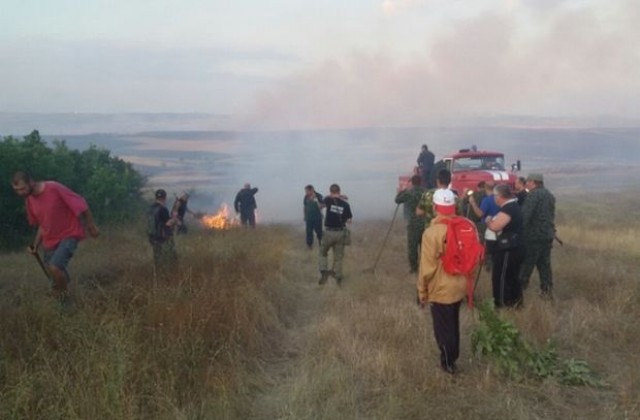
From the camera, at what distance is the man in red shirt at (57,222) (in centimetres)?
713

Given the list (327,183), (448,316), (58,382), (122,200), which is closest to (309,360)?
(448,316)

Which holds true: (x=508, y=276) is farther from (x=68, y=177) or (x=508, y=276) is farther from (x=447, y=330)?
(x=68, y=177)

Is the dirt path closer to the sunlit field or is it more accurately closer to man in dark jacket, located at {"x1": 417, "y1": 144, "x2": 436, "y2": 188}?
the sunlit field

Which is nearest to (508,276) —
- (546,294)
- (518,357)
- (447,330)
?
(546,294)

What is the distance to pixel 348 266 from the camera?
1238cm

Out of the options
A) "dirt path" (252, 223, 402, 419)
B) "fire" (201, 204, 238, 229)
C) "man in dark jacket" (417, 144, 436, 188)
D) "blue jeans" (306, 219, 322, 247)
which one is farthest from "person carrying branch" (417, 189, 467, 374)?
"man in dark jacket" (417, 144, 436, 188)

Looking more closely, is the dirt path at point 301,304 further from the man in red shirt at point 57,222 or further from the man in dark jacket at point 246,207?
the man in red shirt at point 57,222

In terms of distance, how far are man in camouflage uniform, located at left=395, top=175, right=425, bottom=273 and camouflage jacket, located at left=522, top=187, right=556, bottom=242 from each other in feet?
5.67

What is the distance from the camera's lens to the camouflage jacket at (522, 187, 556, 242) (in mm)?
8742

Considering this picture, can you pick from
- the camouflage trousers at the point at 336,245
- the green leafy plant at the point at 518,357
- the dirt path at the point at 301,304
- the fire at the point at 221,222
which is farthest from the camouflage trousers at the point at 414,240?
the fire at the point at 221,222

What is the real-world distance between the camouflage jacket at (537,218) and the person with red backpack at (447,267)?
3215 millimetres

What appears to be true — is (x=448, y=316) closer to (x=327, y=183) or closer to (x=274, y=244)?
(x=274, y=244)

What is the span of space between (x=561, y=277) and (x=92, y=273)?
7.28 metres

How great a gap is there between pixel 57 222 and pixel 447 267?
4.33 meters
